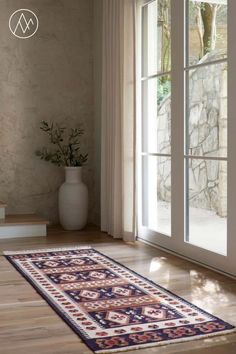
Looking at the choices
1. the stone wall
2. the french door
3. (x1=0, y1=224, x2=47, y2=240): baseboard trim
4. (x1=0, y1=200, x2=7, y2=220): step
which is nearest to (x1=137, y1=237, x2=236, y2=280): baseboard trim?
the french door

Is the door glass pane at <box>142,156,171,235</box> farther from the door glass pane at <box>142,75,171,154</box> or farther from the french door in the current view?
the door glass pane at <box>142,75,171,154</box>

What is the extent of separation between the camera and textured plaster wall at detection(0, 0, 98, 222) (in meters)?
6.23

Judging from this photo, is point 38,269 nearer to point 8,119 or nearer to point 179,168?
point 179,168

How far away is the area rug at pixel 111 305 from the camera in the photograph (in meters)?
2.82

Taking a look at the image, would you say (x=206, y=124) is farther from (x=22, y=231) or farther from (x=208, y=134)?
(x=22, y=231)

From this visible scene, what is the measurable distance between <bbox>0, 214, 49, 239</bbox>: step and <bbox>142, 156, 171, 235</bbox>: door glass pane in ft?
3.47

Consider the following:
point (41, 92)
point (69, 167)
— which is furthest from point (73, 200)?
point (41, 92)

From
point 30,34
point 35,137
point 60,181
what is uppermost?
point 30,34

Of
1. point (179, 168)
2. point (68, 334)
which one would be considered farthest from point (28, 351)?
point (179, 168)

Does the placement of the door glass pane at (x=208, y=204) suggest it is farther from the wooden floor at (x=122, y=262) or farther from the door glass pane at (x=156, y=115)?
the door glass pane at (x=156, y=115)

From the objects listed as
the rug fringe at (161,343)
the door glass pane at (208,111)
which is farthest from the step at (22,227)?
Result: the rug fringe at (161,343)

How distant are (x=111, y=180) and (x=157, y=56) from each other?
1287 mm

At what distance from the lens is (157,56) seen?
202 inches

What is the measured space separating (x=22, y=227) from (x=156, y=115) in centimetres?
173
